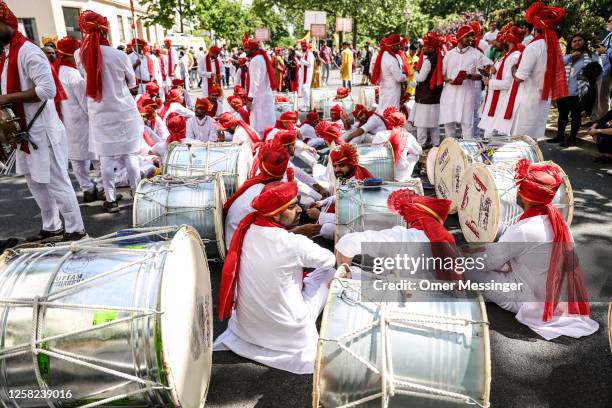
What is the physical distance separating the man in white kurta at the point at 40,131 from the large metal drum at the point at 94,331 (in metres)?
2.35

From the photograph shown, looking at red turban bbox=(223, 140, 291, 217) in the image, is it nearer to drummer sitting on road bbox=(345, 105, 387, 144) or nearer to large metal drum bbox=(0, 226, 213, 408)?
large metal drum bbox=(0, 226, 213, 408)

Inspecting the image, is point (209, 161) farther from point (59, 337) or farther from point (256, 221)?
point (59, 337)

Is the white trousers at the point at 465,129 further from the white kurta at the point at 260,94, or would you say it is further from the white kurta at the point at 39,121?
the white kurta at the point at 39,121

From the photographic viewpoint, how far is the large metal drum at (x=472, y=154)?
4.64 meters

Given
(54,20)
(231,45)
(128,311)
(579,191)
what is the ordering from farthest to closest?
(231,45) → (54,20) → (579,191) → (128,311)

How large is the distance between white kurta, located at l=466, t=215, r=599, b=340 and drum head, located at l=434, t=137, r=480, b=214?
4.60 ft

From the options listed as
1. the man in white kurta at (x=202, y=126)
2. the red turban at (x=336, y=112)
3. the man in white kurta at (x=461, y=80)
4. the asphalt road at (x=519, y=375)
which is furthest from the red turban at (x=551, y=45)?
the man in white kurta at (x=202, y=126)

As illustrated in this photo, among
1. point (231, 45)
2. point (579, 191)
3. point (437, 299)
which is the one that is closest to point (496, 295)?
point (437, 299)

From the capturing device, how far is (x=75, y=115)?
5875 millimetres

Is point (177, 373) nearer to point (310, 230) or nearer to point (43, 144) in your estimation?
point (310, 230)

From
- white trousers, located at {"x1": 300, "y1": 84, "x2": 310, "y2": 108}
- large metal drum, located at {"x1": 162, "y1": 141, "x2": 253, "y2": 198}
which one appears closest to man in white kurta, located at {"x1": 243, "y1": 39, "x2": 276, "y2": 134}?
large metal drum, located at {"x1": 162, "y1": 141, "x2": 253, "y2": 198}

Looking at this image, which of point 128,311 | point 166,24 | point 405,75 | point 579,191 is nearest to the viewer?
point 128,311

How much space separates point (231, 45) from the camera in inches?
1074

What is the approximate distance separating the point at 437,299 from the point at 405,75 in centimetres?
691
